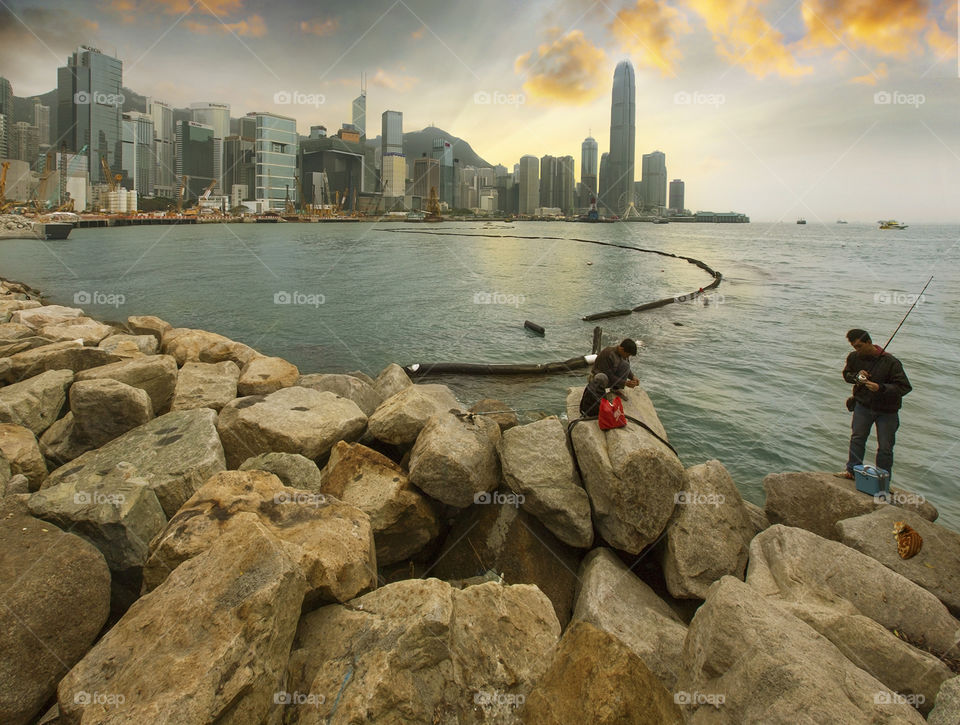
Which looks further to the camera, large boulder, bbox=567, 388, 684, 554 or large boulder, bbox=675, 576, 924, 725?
large boulder, bbox=567, 388, 684, 554

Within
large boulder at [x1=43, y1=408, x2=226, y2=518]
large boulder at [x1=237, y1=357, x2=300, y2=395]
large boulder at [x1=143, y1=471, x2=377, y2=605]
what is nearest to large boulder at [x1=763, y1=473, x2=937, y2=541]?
large boulder at [x1=143, y1=471, x2=377, y2=605]

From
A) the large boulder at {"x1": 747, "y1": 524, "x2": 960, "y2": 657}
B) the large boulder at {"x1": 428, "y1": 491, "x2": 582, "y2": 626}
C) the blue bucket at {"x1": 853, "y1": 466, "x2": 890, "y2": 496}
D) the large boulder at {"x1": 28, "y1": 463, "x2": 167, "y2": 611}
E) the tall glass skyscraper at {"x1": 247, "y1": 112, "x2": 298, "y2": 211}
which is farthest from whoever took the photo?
the tall glass skyscraper at {"x1": 247, "y1": 112, "x2": 298, "y2": 211}

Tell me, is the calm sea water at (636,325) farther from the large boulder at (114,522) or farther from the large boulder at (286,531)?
the large boulder at (114,522)

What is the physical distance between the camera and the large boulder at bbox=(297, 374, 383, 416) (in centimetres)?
1006

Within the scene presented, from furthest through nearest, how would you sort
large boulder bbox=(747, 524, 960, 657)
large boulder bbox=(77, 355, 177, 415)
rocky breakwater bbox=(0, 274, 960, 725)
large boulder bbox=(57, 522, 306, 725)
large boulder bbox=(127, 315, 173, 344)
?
large boulder bbox=(127, 315, 173, 344)
large boulder bbox=(77, 355, 177, 415)
large boulder bbox=(747, 524, 960, 657)
rocky breakwater bbox=(0, 274, 960, 725)
large boulder bbox=(57, 522, 306, 725)

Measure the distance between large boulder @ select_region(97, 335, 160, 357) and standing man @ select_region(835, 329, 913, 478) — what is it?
514 inches

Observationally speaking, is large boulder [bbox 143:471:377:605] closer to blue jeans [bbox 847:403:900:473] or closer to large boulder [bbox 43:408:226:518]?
large boulder [bbox 43:408:226:518]

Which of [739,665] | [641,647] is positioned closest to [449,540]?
[641,647]

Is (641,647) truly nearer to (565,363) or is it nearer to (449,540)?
(449,540)

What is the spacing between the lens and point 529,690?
381cm

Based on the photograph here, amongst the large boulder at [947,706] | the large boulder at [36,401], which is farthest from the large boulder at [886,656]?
the large boulder at [36,401]

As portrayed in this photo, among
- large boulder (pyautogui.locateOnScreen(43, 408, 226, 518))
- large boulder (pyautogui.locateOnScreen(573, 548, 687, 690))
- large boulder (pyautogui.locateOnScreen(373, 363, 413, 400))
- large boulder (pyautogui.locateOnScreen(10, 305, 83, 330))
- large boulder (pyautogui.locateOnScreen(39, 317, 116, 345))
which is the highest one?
large boulder (pyautogui.locateOnScreen(10, 305, 83, 330))

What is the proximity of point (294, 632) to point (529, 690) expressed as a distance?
1.79m

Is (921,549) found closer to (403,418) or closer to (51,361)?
(403,418)
